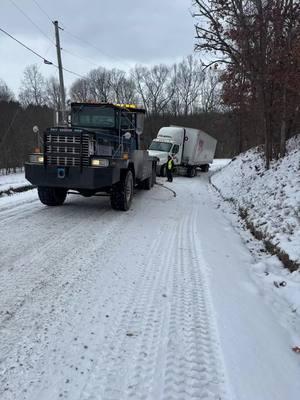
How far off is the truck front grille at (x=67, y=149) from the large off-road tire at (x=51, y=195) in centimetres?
→ 124

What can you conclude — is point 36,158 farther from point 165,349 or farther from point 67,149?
point 165,349

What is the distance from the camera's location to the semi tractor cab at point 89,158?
8.64m

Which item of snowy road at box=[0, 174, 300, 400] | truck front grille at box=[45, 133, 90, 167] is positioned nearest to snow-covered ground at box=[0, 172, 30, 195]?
truck front grille at box=[45, 133, 90, 167]

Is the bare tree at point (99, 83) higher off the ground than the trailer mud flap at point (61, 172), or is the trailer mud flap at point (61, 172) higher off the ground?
the bare tree at point (99, 83)

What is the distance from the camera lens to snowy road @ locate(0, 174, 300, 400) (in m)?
2.99

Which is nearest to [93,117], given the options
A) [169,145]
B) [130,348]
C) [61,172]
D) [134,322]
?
[61,172]

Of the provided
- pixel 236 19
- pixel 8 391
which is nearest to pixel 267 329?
pixel 8 391

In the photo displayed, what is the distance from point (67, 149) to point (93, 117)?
2.42m

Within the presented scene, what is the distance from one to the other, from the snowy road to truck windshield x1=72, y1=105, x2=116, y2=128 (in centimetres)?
428

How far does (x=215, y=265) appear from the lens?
5895 mm

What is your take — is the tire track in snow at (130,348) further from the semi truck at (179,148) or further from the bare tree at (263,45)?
the semi truck at (179,148)

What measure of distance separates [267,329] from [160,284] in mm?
1502

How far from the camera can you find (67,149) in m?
8.70

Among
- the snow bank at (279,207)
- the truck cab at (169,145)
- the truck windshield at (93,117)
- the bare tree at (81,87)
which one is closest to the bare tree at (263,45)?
the snow bank at (279,207)
